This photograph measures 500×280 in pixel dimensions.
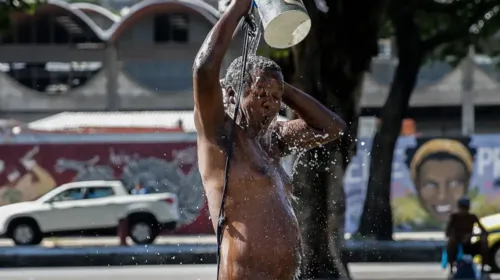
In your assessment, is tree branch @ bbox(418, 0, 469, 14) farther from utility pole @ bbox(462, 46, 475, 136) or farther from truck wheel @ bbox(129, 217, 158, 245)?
utility pole @ bbox(462, 46, 475, 136)

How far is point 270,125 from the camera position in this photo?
3.52 m

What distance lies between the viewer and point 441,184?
69.4ft

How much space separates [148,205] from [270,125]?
49.9ft

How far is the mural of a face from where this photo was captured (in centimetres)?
2109

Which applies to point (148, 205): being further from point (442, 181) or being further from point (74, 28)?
point (74, 28)

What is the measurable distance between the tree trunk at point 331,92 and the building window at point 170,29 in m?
21.7

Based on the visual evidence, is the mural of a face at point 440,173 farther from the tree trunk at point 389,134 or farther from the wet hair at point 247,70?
the wet hair at point 247,70

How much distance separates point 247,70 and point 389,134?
1188cm

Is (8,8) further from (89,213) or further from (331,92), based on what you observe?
(89,213)

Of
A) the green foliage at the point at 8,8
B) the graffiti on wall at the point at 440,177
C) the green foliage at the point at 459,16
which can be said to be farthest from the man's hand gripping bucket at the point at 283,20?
the graffiti on wall at the point at 440,177

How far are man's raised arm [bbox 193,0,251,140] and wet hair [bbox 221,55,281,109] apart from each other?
4.6 inches

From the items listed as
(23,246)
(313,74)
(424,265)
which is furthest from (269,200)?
(23,246)

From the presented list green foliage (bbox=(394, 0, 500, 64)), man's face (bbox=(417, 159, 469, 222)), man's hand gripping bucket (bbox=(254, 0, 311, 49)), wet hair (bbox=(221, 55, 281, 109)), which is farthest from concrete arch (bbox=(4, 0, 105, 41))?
man's hand gripping bucket (bbox=(254, 0, 311, 49))

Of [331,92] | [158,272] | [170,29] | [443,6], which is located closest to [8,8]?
[158,272]
